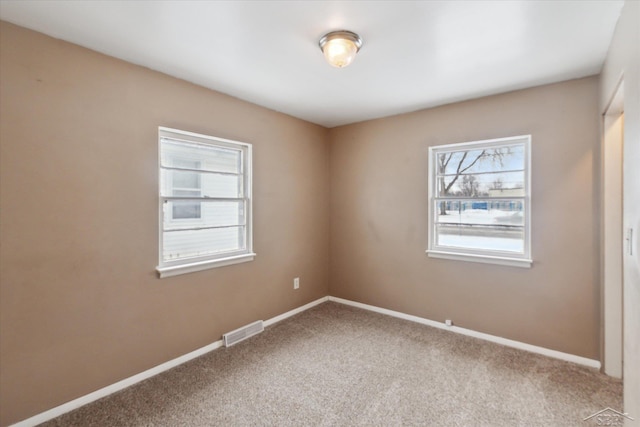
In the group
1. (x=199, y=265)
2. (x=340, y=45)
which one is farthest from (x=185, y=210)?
(x=340, y=45)

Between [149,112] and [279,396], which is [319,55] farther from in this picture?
[279,396]

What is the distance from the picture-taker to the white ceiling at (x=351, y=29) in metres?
1.67

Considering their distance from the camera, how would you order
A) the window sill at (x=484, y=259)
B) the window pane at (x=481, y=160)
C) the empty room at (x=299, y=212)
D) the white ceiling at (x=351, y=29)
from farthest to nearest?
the window pane at (x=481, y=160), the window sill at (x=484, y=259), the empty room at (x=299, y=212), the white ceiling at (x=351, y=29)

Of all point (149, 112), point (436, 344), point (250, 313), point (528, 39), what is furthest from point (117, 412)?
point (528, 39)

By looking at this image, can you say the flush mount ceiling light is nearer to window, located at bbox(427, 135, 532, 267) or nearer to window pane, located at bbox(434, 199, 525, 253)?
window, located at bbox(427, 135, 532, 267)

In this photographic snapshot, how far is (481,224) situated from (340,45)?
2.30m

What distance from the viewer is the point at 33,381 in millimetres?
1882

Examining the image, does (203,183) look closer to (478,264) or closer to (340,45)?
(340,45)

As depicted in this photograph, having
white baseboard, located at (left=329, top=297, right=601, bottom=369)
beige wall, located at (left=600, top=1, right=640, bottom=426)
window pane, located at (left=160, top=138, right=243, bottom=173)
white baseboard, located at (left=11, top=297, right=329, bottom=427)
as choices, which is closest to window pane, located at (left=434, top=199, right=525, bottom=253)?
white baseboard, located at (left=329, top=297, right=601, bottom=369)

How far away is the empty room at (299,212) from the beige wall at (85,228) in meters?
0.01

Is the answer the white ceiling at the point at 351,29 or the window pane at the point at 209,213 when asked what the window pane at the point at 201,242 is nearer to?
the window pane at the point at 209,213

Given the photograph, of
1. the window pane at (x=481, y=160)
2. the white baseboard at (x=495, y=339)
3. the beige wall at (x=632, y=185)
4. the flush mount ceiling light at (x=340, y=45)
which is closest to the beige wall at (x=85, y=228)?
the flush mount ceiling light at (x=340, y=45)

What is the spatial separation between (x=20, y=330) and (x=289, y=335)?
209 centimetres

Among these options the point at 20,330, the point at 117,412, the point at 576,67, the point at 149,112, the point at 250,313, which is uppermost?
the point at 576,67
